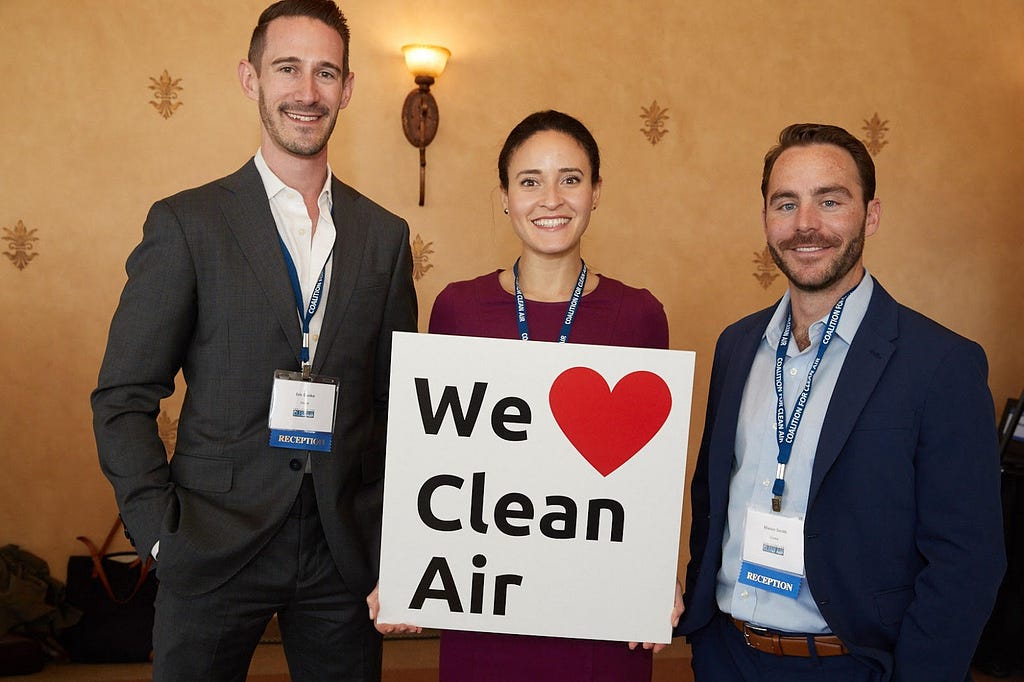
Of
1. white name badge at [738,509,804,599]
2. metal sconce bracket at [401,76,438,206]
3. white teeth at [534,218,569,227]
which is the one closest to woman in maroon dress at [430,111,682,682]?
white teeth at [534,218,569,227]

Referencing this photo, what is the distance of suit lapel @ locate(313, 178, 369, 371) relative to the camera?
6.06 ft

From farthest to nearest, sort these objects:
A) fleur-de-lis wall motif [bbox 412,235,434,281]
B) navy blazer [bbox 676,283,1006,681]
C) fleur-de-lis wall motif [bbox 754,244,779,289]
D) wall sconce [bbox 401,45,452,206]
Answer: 1. fleur-de-lis wall motif [bbox 754,244,779,289]
2. fleur-de-lis wall motif [bbox 412,235,434,281]
3. wall sconce [bbox 401,45,452,206]
4. navy blazer [bbox 676,283,1006,681]

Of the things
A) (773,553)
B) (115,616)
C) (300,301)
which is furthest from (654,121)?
(115,616)

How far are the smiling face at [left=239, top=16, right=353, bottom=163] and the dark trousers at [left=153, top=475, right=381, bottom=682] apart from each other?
724mm

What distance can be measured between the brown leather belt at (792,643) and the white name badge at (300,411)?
94 cm

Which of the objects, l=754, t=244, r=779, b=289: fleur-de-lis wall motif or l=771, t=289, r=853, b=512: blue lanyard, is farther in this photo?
l=754, t=244, r=779, b=289: fleur-de-lis wall motif

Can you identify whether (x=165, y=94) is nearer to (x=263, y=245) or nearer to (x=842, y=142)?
(x=263, y=245)

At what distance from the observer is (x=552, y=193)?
1.97 meters

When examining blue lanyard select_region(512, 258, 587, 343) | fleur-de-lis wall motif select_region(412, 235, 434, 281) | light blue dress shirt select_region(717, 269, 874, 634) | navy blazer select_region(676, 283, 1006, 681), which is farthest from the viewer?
fleur-de-lis wall motif select_region(412, 235, 434, 281)

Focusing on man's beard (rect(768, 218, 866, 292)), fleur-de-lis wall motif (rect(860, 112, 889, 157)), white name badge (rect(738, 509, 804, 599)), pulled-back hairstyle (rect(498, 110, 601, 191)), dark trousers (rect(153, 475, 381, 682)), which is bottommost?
dark trousers (rect(153, 475, 381, 682))

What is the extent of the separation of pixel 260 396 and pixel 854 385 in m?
1.18

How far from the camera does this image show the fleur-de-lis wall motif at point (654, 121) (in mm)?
4090

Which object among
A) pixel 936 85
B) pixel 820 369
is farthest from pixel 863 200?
pixel 936 85

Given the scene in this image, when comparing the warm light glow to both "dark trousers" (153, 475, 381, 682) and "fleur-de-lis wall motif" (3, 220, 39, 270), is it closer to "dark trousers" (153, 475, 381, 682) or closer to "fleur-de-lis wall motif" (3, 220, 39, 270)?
"fleur-de-lis wall motif" (3, 220, 39, 270)
